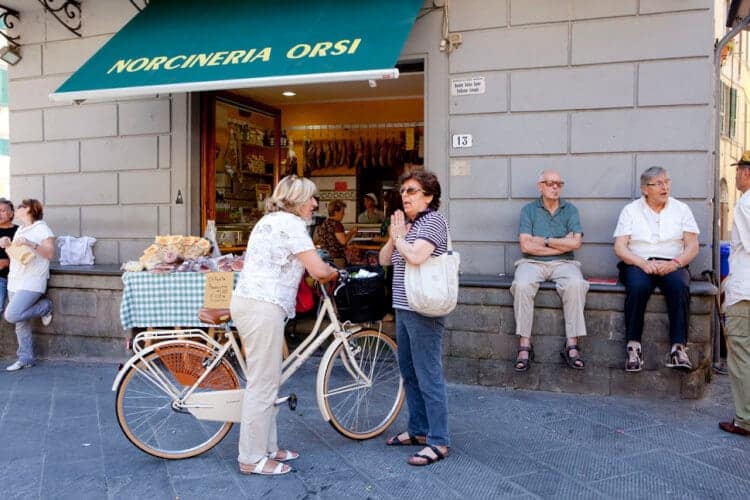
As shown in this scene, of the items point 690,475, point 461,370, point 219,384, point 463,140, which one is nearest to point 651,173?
point 463,140

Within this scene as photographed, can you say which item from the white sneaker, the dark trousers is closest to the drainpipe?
the dark trousers

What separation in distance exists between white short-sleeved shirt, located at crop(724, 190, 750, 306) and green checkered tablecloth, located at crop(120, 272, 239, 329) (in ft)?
14.0

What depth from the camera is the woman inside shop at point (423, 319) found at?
150 inches

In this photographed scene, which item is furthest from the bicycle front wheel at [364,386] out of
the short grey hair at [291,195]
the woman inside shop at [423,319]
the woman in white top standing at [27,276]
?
the woman in white top standing at [27,276]

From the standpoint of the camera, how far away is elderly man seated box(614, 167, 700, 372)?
16.6ft

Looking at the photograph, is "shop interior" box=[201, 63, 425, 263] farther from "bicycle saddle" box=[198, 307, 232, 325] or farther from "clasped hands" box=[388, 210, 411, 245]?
"clasped hands" box=[388, 210, 411, 245]

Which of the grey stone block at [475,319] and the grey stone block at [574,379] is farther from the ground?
the grey stone block at [475,319]

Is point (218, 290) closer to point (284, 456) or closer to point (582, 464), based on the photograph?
point (284, 456)

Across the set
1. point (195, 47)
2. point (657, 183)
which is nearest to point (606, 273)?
point (657, 183)

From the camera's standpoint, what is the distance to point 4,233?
673cm

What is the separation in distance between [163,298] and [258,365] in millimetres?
2392

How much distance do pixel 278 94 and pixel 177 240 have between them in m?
3.86

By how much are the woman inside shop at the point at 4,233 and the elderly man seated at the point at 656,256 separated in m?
6.13

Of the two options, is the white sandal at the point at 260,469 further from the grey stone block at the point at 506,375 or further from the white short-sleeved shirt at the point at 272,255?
the grey stone block at the point at 506,375
